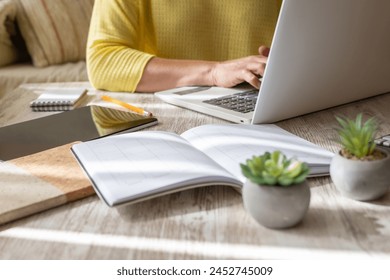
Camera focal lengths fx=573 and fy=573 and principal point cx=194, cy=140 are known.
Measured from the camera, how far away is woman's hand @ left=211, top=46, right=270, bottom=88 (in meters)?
1.31

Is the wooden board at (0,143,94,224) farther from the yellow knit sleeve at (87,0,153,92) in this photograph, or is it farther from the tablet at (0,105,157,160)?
the yellow knit sleeve at (87,0,153,92)

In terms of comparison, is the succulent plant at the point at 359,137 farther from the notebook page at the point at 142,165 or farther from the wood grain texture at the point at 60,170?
the wood grain texture at the point at 60,170

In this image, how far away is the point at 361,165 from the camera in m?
0.74

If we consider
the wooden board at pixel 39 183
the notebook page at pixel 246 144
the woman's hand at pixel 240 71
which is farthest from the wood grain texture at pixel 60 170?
the woman's hand at pixel 240 71

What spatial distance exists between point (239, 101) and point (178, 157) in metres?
0.42

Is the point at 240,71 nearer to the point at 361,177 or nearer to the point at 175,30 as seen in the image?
the point at 175,30

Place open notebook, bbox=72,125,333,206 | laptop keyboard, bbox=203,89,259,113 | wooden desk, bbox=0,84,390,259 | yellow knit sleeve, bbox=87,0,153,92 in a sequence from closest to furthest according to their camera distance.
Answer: wooden desk, bbox=0,84,390,259
open notebook, bbox=72,125,333,206
laptop keyboard, bbox=203,89,259,113
yellow knit sleeve, bbox=87,0,153,92

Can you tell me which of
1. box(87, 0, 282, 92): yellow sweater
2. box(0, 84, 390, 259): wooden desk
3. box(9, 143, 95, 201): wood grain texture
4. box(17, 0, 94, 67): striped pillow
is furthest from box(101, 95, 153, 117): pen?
box(17, 0, 94, 67): striped pillow

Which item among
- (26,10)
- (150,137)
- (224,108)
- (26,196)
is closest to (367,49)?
(224,108)

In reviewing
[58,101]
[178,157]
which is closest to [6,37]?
[58,101]

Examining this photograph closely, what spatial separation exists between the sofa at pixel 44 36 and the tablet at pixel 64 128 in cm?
159

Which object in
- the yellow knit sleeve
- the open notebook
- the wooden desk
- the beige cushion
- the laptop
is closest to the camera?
the wooden desk

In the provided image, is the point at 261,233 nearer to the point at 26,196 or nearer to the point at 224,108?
the point at 26,196

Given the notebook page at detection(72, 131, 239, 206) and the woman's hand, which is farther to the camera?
the woman's hand
